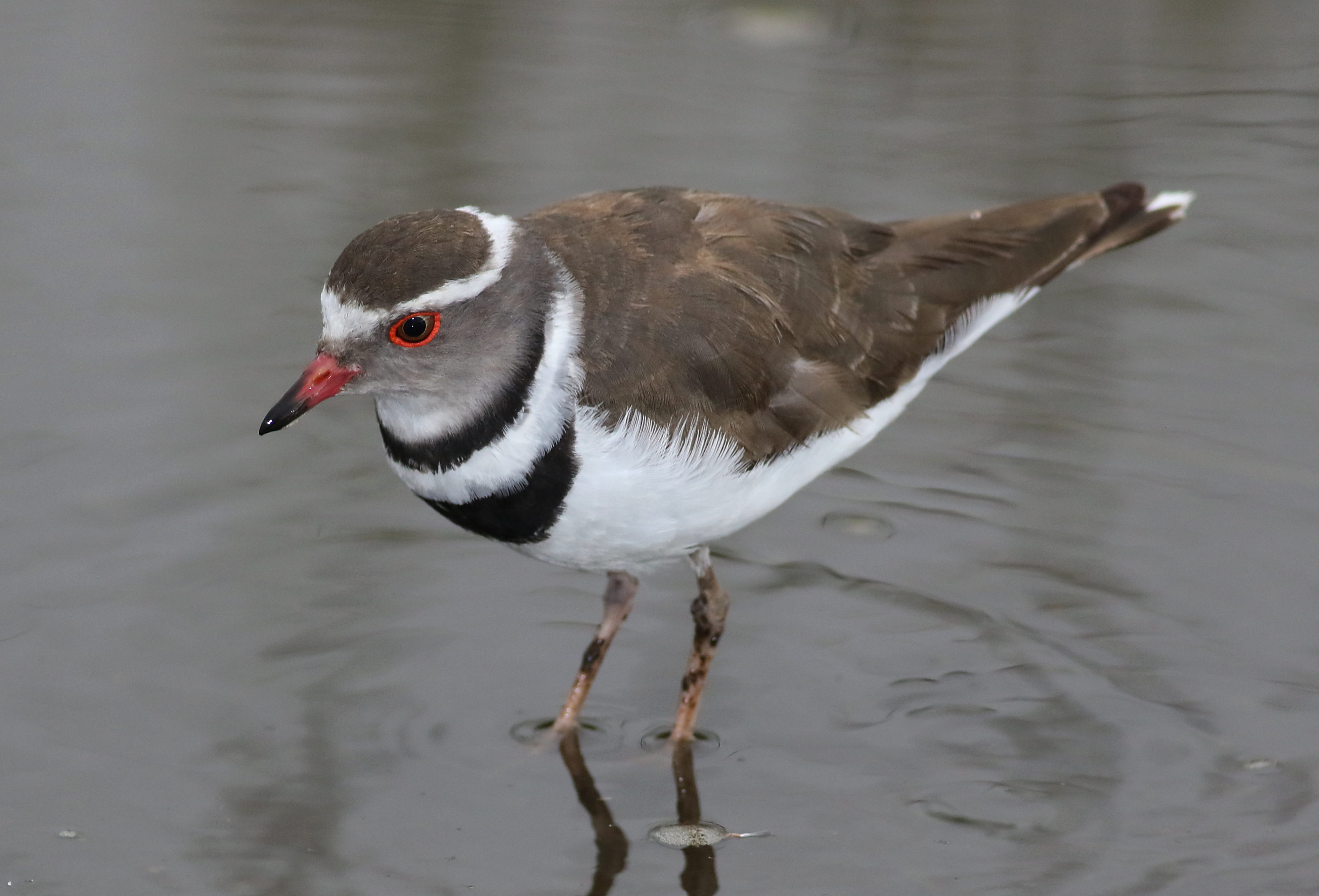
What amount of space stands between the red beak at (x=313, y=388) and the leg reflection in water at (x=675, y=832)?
142 centimetres

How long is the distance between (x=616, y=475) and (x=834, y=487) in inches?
87.4

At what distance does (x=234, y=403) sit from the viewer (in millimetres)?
7199

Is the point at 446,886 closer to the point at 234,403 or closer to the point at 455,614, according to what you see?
the point at 455,614

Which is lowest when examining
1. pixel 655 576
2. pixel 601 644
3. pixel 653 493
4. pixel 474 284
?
pixel 655 576

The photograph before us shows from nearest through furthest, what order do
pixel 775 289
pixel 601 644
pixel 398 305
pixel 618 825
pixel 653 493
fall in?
1. pixel 398 305
2. pixel 653 493
3. pixel 618 825
4. pixel 775 289
5. pixel 601 644

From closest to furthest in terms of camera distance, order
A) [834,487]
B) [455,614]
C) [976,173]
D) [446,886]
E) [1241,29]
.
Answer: [446,886] → [455,614] → [834,487] → [976,173] → [1241,29]

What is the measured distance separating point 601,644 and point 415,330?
1.40 metres

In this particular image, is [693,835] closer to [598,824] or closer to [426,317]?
[598,824]

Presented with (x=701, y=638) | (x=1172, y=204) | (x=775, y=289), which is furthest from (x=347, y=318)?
A: (x=1172, y=204)

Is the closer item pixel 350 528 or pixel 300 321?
pixel 350 528

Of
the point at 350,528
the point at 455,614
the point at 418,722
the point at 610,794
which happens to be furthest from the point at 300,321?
the point at 610,794

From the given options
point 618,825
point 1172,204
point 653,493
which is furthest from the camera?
point 1172,204

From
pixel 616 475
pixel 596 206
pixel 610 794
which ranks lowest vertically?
pixel 610 794

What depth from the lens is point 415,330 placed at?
498 cm
